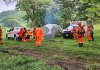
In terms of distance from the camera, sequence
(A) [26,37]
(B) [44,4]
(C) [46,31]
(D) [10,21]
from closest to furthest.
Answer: (A) [26,37]
(C) [46,31]
(B) [44,4]
(D) [10,21]

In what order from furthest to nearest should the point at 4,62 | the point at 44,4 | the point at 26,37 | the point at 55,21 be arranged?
the point at 55,21 → the point at 44,4 → the point at 26,37 → the point at 4,62

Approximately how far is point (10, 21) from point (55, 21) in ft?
191

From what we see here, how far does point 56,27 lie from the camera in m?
37.2

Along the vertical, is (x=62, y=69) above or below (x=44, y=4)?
Answer: below

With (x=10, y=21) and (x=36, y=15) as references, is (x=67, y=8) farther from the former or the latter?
(x=10, y=21)

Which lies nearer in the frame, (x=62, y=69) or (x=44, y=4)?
(x=62, y=69)

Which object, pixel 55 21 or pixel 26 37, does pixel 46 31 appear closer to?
pixel 26 37

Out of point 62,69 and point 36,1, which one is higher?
point 36,1

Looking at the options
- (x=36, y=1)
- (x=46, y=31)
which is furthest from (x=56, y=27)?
(x=36, y=1)

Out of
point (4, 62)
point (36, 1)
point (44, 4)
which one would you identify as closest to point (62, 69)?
point (4, 62)

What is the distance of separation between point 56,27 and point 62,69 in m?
24.8

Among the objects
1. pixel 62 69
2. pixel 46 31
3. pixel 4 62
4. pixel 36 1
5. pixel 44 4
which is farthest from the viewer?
pixel 44 4

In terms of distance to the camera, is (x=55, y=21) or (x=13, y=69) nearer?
(x=13, y=69)

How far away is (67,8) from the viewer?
52094 millimetres
